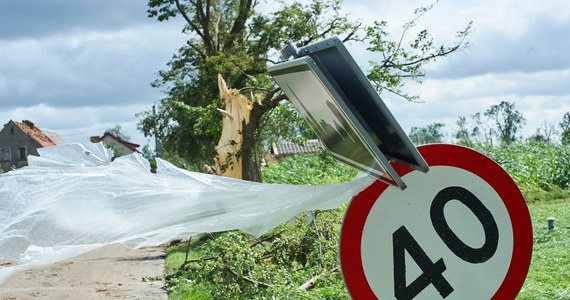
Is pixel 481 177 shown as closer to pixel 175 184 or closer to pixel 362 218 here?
pixel 362 218

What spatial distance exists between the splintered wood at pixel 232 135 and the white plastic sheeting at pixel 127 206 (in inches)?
527

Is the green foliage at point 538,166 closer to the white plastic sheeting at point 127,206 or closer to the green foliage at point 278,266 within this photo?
the green foliage at point 278,266

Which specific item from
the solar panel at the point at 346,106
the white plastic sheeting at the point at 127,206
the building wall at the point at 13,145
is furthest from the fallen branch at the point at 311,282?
the building wall at the point at 13,145

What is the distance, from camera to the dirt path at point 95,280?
11.2m

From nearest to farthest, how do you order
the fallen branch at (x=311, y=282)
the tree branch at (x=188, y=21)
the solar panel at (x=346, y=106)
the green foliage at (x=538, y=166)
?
the solar panel at (x=346, y=106), the fallen branch at (x=311, y=282), the green foliage at (x=538, y=166), the tree branch at (x=188, y=21)

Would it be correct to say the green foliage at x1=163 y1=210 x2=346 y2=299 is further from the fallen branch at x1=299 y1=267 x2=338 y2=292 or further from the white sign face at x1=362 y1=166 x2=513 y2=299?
the white sign face at x1=362 y1=166 x2=513 y2=299

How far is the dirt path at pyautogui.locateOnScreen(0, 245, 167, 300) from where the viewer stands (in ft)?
36.7

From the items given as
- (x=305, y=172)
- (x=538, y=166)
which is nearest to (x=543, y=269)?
(x=538, y=166)

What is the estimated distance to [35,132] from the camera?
A: 87.0 metres

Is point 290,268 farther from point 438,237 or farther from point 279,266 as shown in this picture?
point 438,237

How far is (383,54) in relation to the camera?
822 inches

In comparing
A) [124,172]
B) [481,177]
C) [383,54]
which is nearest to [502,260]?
[481,177]

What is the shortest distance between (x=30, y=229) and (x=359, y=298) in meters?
1.77

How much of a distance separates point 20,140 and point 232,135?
242ft
